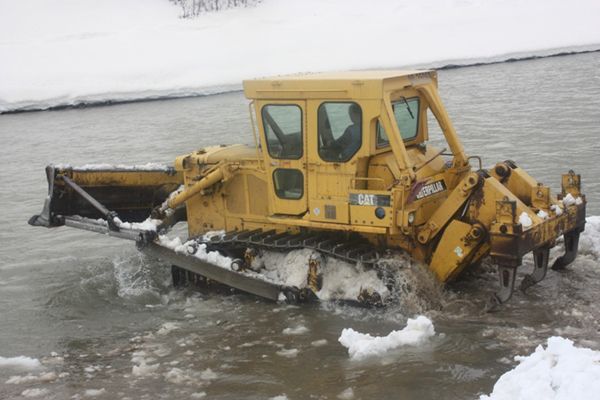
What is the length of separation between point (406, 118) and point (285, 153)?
4.26ft

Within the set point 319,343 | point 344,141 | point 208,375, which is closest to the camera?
point 208,375

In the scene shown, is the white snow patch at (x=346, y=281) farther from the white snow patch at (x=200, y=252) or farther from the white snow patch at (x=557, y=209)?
the white snow patch at (x=557, y=209)

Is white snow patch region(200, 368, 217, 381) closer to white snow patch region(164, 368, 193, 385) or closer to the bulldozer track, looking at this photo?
white snow patch region(164, 368, 193, 385)

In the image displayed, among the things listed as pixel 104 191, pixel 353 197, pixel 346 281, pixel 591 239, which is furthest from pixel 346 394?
pixel 104 191

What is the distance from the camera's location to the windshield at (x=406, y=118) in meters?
7.86

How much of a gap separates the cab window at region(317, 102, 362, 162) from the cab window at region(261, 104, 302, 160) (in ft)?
0.88

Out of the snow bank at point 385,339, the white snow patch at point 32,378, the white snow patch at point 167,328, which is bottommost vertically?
the white snow patch at point 32,378

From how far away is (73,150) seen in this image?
1912 centimetres

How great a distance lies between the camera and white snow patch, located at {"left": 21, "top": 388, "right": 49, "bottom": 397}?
676 centimetres

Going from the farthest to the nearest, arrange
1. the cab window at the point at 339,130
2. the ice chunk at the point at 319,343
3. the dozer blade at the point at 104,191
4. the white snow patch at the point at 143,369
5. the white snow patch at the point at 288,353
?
the dozer blade at the point at 104,191, the cab window at the point at 339,130, the ice chunk at the point at 319,343, the white snow patch at the point at 288,353, the white snow patch at the point at 143,369

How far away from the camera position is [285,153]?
8.11m

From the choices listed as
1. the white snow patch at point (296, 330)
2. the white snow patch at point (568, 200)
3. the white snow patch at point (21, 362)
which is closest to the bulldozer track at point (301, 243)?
the white snow patch at point (296, 330)

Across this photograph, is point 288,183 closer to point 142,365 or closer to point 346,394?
point 142,365

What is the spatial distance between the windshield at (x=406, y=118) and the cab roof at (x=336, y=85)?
0.77ft
